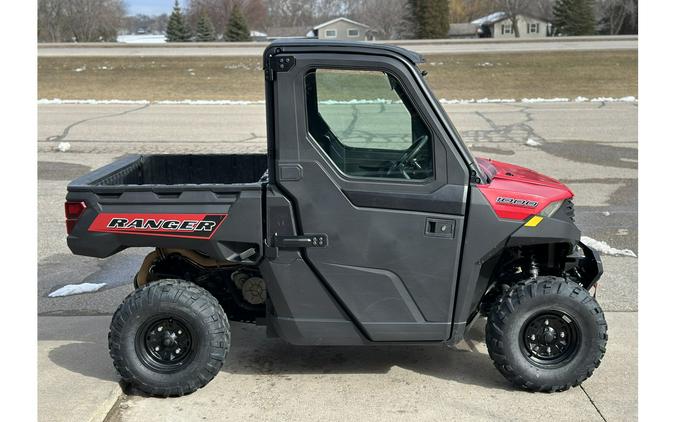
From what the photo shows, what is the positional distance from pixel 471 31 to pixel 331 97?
86736mm

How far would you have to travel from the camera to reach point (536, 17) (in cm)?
7869

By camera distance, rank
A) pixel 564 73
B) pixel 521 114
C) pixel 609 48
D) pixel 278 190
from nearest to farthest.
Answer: pixel 278 190 → pixel 521 114 → pixel 564 73 → pixel 609 48

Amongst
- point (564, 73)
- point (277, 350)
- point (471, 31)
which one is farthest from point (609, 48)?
point (471, 31)

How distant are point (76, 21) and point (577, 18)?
1701 inches

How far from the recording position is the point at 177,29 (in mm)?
55500

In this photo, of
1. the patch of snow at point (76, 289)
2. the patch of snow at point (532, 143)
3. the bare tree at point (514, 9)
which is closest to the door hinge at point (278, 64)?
the patch of snow at point (76, 289)

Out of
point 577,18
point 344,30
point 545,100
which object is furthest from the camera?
point 344,30

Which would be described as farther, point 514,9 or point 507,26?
point 507,26

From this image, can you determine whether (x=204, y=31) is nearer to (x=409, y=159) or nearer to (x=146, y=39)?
(x=146, y=39)

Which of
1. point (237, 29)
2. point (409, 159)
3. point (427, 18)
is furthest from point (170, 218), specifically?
point (427, 18)

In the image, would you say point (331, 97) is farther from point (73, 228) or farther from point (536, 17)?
point (536, 17)

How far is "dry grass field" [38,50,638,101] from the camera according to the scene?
76.3ft

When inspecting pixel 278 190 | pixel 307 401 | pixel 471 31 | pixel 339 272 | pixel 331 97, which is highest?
pixel 471 31

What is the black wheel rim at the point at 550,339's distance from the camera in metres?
4.34
